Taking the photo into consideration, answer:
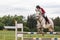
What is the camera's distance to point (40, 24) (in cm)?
1388

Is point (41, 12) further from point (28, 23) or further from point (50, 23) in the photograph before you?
point (28, 23)

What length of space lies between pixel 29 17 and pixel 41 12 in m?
11.8

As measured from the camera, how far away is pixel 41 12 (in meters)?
13.4

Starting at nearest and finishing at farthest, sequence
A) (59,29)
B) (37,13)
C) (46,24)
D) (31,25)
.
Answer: (37,13) → (46,24) → (59,29) → (31,25)

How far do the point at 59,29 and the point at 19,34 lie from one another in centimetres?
1303

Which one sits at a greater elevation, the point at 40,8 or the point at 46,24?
the point at 40,8

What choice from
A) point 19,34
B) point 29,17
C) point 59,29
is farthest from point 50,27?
point 29,17

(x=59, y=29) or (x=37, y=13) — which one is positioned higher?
(x=37, y=13)

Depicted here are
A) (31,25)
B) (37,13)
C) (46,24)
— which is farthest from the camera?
(31,25)

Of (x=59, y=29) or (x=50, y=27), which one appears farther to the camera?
(x=59, y=29)

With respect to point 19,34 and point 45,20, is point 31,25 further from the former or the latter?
point 19,34

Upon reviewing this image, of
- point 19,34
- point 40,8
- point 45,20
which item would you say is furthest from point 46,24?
point 19,34

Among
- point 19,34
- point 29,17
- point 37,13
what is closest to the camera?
point 19,34

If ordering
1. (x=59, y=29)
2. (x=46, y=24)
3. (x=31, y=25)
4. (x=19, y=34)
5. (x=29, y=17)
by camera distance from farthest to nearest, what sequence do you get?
(x=29, y=17)
(x=31, y=25)
(x=59, y=29)
(x=46, y=24)
(x=19, y=34)
